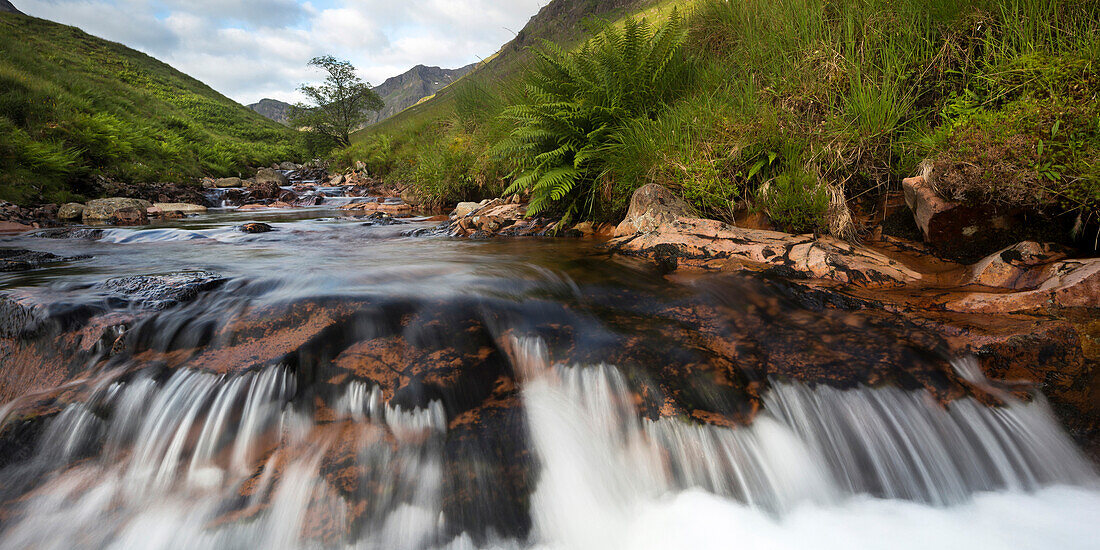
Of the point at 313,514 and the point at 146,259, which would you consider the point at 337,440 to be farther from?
the point at 146,259

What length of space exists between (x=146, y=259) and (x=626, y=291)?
5331 mm

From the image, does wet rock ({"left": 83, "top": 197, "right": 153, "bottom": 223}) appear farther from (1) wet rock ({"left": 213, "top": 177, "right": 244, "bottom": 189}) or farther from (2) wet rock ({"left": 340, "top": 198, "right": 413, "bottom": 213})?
(1) wet rock ({"left": 213, "top": 177, "right": 244, "bottom": 189})

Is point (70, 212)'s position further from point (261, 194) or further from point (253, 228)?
point (261, 194)

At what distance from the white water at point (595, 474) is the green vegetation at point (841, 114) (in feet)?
5.44

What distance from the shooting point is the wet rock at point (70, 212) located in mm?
7934

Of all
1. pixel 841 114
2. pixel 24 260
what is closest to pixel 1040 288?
Result: pixel 841 114

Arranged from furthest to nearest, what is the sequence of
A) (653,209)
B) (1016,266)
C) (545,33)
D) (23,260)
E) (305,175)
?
(305,175) < (545,33) < (653,209) < (23,260) < (1016,266)

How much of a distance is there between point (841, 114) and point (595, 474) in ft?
12.3

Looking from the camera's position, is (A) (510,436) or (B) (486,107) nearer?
(A) (510,436)

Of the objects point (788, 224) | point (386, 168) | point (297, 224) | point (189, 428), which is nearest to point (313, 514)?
point (189, 428)

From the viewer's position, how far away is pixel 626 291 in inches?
123

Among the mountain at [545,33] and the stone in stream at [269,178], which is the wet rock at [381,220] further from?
the stone in stream at [269,178]

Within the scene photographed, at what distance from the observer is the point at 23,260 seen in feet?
13.0

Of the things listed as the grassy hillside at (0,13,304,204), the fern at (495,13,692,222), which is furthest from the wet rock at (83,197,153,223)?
the fern at (495,13,692,222)
